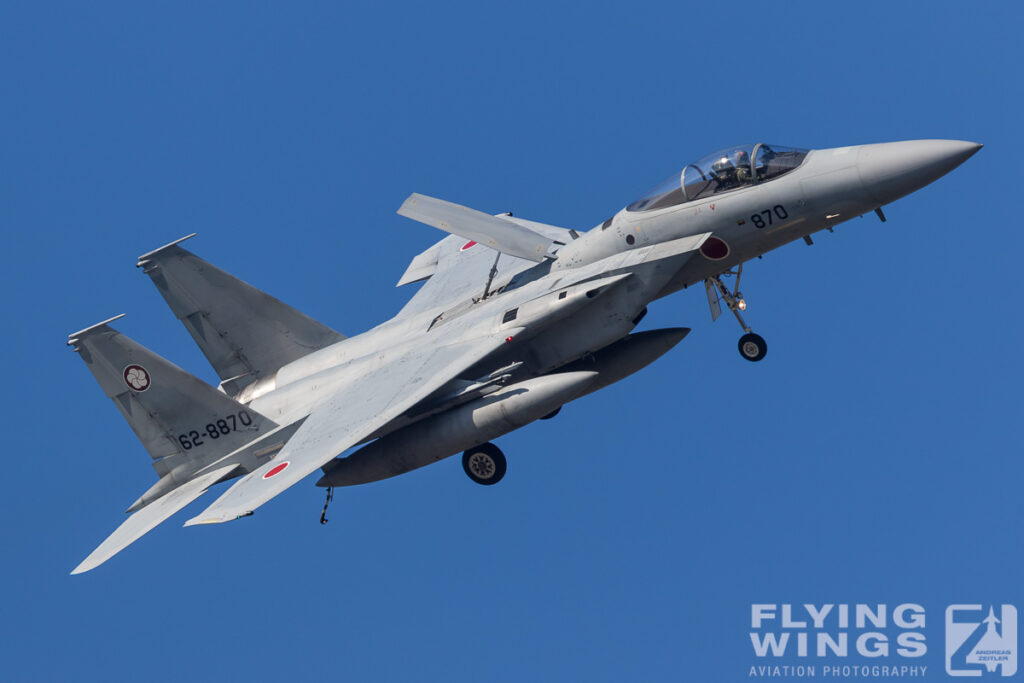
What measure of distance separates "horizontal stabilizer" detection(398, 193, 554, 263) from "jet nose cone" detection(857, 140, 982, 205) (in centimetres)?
437

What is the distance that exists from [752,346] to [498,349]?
3.23 metres

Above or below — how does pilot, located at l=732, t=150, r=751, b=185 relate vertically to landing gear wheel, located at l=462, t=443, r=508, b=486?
above

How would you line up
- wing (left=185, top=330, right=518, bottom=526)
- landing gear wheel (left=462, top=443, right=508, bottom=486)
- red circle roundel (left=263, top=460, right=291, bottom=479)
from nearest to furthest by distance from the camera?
1. wing (left=185, top=330, right=518, bottom=526)
2. red circle roundel (left=263, top=460, right=291, bottom=479)
3. landing gear wheel (left=462, top=443, right=508, bottom=486)

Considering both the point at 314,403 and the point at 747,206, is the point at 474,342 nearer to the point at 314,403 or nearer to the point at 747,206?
the point at 314,403

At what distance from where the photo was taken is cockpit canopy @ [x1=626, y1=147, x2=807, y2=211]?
17.6 m

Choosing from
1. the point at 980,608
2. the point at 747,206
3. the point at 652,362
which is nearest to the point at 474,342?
the point at 652,362

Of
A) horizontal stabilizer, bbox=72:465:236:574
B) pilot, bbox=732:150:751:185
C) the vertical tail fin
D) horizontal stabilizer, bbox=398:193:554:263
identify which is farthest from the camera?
horizontal stabilizer, bbox=398:193:554:263

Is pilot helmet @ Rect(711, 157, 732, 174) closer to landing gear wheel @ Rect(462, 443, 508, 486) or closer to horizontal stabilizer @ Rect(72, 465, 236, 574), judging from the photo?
landing gear wheel @ Rect(462, 443, 508, 486)

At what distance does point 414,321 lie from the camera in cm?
2000

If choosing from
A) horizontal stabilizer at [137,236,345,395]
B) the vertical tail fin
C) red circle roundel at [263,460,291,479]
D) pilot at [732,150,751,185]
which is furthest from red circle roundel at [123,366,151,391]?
pilot at [732,150,751,185]

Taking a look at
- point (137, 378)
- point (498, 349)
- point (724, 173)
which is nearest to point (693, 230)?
point (724, 173)

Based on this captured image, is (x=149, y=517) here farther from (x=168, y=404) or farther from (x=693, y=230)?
(x=693, y=230)

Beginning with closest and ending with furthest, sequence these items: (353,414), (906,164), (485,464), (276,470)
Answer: (906,164) < (276,470) < (353,414) < (485,464)

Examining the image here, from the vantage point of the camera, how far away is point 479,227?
19.8 m
